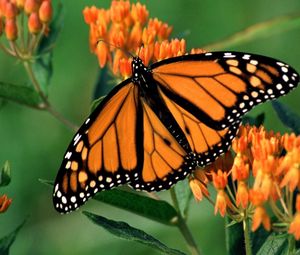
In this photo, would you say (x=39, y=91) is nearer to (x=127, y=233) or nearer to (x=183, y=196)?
(x=183, y=196)

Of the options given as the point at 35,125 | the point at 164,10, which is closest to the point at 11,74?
the point at 35,125

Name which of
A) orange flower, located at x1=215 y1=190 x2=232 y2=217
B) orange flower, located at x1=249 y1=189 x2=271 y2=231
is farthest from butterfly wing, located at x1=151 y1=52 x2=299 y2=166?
orange flower, located at x1=249 y1=189 x2=271 y2=231

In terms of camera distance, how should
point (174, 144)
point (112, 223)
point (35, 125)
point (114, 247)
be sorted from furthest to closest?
point (35, 125) < point (114, 247) < point (174, 144) < point (112, 223)

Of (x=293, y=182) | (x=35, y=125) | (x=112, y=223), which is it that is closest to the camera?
(x=293, y=182)

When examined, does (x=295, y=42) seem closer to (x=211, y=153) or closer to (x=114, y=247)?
(x=114, y=247)

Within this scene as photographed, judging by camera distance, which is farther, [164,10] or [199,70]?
[164,10]

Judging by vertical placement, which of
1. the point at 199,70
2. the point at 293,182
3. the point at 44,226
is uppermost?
the point at 199,70

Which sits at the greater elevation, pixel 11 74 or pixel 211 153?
pixel 211 153

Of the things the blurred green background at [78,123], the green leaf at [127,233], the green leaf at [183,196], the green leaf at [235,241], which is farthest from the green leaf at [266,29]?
the blurred green background at [78,123]

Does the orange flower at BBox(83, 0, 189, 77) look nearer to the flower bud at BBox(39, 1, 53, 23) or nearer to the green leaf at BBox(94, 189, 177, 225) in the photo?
the flower bud at BBox(39, 1, 53, 23)
